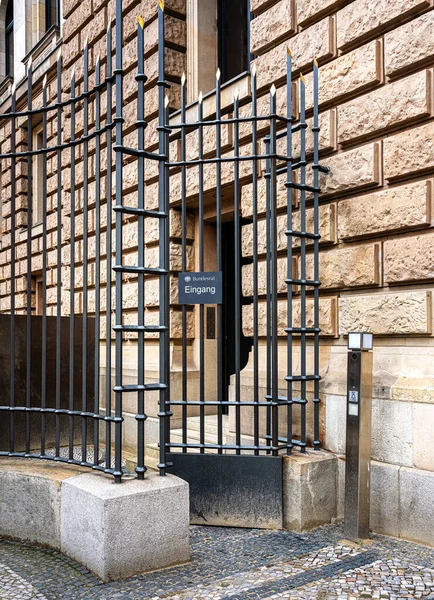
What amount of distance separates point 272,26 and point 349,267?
277 centimetres

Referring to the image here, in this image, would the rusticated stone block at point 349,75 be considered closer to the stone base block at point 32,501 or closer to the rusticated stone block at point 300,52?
the rusticated stone block at point 300,52

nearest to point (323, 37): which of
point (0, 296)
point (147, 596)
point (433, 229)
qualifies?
point (433, 229)

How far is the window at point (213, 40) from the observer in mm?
8602

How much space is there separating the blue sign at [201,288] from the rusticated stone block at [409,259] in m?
1.41

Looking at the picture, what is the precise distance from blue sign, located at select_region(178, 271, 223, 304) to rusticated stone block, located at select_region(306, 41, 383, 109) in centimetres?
201

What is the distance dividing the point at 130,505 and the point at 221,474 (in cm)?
143

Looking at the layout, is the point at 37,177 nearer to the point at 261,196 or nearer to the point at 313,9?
the point at 261,196

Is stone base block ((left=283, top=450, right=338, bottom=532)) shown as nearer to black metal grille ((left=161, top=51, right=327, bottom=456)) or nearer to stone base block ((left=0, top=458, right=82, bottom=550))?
black metal grille ((left=161, top=51, right=327, bottom=456))

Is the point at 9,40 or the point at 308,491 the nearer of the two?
the point at 308,491

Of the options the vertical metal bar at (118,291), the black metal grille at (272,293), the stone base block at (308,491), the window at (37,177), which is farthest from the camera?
the window at (37,177)

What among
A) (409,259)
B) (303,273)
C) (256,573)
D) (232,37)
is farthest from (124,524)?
(232,37)

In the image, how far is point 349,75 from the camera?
573 cm

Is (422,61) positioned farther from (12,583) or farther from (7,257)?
(7,257)

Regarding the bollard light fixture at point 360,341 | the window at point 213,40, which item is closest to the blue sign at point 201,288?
the bollard light fixture at point 360,341
